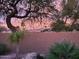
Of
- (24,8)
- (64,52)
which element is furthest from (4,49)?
(24,8)

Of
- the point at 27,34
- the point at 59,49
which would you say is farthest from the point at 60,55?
the point at 27,34

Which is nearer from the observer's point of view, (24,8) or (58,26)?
(58,26)

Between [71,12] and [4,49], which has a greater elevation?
[71,12]

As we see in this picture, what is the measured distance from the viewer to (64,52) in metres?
11.6

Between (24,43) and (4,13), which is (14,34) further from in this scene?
(4,13)

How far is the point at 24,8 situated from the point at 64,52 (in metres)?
11.3

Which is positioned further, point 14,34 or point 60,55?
point 14,34

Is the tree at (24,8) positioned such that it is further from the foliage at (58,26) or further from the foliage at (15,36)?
the foliage at (15,36)

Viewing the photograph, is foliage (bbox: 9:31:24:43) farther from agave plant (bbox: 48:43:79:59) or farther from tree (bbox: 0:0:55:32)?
tree (bbox: 0:0:55:32)

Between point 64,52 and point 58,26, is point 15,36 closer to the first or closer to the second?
point 64,52

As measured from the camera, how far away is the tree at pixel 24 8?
71.2ft

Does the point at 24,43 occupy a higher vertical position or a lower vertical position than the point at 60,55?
lower

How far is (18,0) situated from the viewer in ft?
71.2

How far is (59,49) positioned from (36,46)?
17.8 ft
